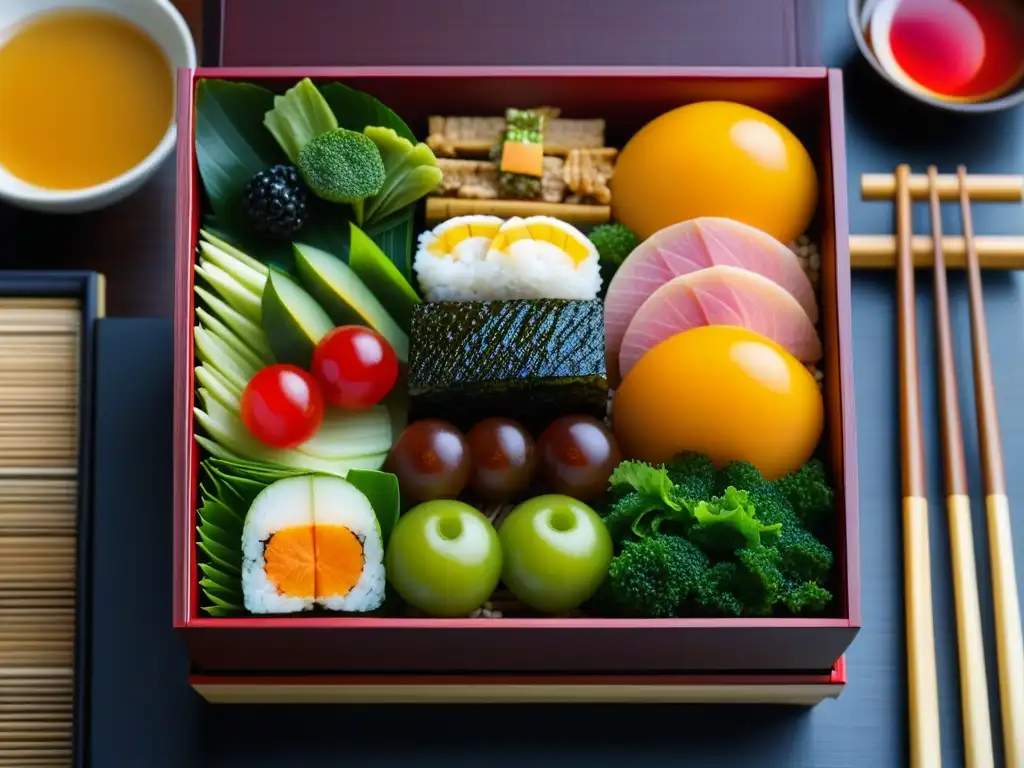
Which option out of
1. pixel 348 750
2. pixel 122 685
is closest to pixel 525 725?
pixel 348 750

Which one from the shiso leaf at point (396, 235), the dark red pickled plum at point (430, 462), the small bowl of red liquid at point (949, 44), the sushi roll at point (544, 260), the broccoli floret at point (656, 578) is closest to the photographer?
the broccoli floret at point (656, 578)

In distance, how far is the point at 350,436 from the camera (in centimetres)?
156

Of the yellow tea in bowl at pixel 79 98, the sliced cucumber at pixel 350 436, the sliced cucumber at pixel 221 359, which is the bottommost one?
the sliced cucumber at pixel 350 436

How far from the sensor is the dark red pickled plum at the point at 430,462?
1.48 metres

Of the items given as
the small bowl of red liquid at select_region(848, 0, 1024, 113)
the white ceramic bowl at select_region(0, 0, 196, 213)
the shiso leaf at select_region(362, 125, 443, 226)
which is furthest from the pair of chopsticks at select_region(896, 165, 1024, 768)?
the white ceramic bowl at select_region(0, 0, 196, 213)

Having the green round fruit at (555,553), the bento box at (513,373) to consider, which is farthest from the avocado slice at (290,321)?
the green round fruit at (555,553)

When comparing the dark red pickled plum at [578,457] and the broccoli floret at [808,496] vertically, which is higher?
the dark red pickled plum at [578,457]

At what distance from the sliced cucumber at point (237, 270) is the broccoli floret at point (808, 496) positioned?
0.74 metres

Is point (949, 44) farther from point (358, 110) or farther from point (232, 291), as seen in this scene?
point (232, 291)

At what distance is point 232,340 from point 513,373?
0.39 m

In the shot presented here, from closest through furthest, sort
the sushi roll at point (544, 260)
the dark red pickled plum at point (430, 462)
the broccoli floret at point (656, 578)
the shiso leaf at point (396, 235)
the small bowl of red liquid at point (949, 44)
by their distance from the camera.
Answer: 1. the broccoli floret at point (656, 578)
2. the dark red pickled plum at point (430, 462)
3. the sushi roll at point (544, 260)
4. the shiso leaf at point (396, 235)
5. the small bowl of red liquid at point (949, 44)

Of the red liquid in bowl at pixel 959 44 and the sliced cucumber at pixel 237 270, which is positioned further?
the red liquid in bowl at pixel 959 44

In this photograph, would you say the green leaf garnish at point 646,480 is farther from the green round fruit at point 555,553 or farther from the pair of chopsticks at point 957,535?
the pair of chopsticks at point 957,535

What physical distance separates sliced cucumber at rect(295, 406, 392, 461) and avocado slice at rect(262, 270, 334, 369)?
90 mm
